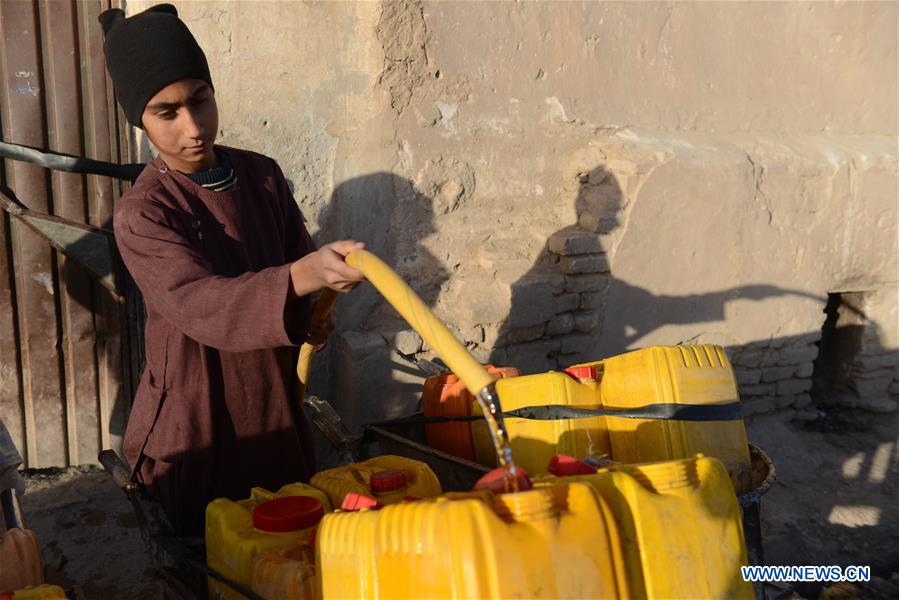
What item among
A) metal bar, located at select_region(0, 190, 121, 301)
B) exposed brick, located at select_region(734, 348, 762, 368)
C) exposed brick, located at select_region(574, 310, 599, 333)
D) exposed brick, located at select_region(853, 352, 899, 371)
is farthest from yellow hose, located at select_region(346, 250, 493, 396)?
exposed brick, located at select_region(853, 352, 899, 371)

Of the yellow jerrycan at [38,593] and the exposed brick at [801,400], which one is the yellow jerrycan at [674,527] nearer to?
the yellow jerrycan at [38,593]

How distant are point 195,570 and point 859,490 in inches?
132

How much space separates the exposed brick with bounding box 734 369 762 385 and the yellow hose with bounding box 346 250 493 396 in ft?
10.9

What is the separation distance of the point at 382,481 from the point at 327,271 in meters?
0.56

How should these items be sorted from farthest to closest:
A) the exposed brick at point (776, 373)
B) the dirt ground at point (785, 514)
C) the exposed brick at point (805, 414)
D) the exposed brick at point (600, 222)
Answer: the exposed brick at point (805, 414), the exposed brick at point (776, 373), the exposed brick at point (600, 222), the dirt ground at point (785, 514)

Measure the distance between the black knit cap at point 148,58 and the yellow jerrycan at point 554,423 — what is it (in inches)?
47.9

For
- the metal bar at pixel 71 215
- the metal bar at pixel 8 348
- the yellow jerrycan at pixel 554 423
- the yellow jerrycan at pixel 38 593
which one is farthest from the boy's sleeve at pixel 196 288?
the metal bar at pixel 8 348

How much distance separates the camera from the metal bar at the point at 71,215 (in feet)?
11.2

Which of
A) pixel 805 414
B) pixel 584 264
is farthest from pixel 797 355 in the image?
pixel 584 264

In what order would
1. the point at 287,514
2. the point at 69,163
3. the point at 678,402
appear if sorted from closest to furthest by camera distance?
the point at 287,514
the point at 678,402
the point at 69,163

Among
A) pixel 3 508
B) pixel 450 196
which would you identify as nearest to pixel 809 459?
pixel 450 196

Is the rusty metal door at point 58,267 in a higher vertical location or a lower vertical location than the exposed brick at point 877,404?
higher

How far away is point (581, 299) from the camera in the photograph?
12.7 feet

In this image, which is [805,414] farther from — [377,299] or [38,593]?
[38,593]
